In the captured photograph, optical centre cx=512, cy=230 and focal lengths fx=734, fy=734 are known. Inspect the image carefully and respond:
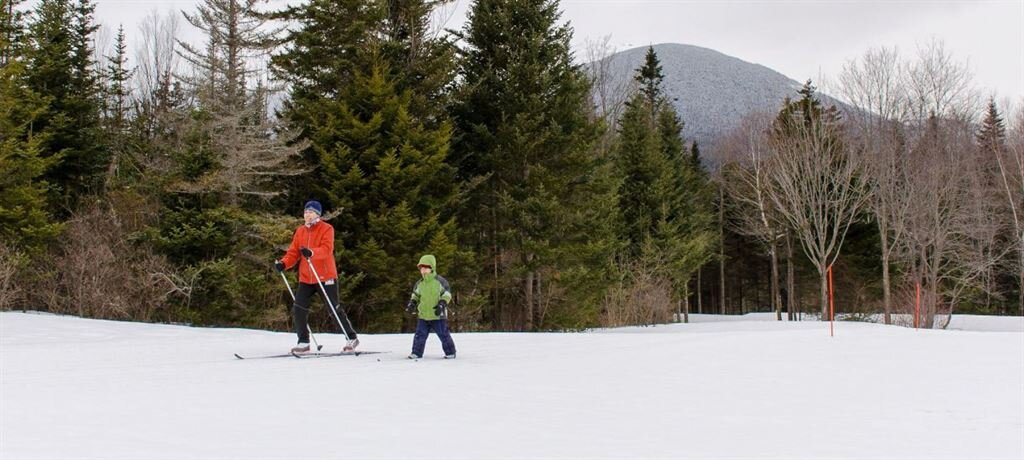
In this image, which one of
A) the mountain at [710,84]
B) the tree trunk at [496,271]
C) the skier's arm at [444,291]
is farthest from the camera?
the mountain at [710,84]

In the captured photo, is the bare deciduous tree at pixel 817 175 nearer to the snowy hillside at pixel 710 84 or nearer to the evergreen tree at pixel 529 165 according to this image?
the evergreen tree at pixel 529 165

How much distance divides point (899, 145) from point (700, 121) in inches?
2253

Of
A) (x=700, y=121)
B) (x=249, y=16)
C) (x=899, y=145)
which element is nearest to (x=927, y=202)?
(x=899, y=145)

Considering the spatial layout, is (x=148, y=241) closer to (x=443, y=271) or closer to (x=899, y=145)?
(x=443, y=271)

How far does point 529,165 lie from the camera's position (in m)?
23.8

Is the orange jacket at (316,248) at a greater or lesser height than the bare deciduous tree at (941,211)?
lesser

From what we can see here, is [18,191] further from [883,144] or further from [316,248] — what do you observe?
[883,144]

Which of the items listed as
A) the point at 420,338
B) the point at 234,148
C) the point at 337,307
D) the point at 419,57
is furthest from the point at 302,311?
the point at 419,57

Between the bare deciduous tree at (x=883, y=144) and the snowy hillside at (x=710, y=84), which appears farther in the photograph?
the snowy hillside at (x=710, y=84)

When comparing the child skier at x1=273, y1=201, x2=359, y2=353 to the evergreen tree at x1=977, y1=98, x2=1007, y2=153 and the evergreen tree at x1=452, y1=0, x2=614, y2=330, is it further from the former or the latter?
the evergreen tree at x1=977, y1=98, x2=1007, y2=153

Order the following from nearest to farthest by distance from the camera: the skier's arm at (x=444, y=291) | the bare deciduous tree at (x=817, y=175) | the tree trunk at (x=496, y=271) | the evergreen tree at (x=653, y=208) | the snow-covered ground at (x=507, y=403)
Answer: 1. the snow-covered ground at (x=507, y=403)
2. the skier's arm at (x=444, y=291)
3. the tree trunk at (x=496, y=271)
4. the bare deciduous tree at (x=817, y=175)
5. the evergreen tree at (x=653, y=208)

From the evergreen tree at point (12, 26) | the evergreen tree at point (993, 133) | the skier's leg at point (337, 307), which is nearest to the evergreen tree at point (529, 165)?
the skier's leg at point (337, 307)

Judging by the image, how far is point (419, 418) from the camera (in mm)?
5504

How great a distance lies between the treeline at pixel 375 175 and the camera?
19.1 m
